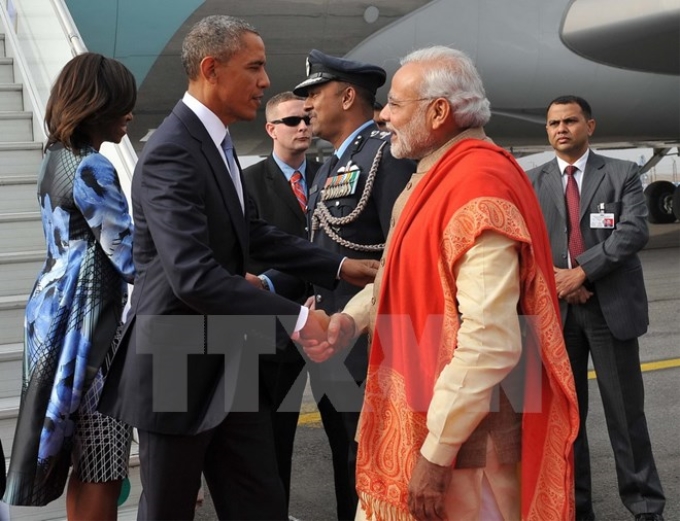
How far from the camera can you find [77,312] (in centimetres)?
288


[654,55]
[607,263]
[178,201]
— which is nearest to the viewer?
[178,201]

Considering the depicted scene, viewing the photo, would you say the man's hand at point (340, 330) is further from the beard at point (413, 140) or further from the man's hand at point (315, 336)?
the beard at point (413, 140)

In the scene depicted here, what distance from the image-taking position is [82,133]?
9.59 feet

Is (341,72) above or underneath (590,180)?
above

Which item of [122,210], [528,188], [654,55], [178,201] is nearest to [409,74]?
[528,188]

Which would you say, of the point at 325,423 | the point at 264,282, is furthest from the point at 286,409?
the point at 264,282

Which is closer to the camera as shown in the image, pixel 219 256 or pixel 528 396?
pixel 528 396

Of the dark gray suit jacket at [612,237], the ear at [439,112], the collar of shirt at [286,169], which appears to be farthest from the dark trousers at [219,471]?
the collar of shirt at [286,169]

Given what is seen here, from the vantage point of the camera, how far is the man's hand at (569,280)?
3.76 metres

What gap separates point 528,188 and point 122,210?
1.22m

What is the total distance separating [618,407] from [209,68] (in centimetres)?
217

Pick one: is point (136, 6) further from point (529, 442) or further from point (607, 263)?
point (529, 442)

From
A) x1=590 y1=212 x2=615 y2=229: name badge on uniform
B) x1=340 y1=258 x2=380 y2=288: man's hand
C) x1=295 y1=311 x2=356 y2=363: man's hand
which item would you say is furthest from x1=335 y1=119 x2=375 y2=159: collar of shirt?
x1=590 y1=212 x2=615 y2=229: name badge on uniform

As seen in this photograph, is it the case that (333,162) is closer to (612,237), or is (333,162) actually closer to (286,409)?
(286,409)
